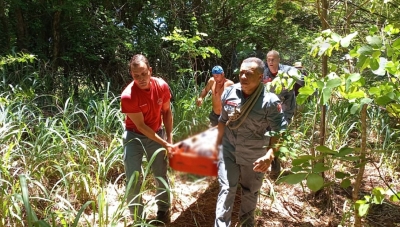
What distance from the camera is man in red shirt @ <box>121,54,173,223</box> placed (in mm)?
2574

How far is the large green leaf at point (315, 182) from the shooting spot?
114 centimetres

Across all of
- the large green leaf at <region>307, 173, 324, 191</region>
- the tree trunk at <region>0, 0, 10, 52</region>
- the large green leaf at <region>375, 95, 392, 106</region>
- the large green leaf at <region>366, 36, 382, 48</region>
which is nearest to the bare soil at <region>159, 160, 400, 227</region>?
the large green leaf at <region>307, 173, 324, 191</region>

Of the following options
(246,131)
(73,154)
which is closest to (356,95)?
(246,131)

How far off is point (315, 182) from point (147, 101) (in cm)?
176

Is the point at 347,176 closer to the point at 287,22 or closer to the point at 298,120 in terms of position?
the point at 298,120

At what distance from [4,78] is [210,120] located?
2766mm

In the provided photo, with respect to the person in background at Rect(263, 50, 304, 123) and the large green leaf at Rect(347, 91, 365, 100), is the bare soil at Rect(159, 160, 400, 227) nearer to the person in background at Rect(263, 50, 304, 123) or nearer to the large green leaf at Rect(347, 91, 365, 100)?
the person in background at Rect(263, 50, 304, 123)

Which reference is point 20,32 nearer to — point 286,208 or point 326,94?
point 286,208

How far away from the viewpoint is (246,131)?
248 centimetres

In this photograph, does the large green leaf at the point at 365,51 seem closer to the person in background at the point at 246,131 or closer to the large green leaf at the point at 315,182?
the large green leaf at the point at 315,182

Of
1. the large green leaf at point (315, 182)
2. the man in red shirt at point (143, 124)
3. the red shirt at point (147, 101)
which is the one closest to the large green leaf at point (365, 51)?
the large green leaf at point (315, 182)

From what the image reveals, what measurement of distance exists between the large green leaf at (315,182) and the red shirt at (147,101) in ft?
5.56

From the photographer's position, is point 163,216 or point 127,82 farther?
point 127,82

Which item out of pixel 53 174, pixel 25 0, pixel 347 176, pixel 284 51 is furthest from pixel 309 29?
pixel 347 176
